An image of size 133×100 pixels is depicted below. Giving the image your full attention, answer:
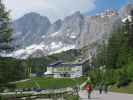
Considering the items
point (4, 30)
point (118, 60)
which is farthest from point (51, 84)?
point (4, 30)

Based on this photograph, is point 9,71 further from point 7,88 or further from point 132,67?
point 132,67

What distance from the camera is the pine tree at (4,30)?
26623 millimetres

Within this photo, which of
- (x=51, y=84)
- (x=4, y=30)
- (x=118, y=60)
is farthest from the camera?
(x=51, y=84)

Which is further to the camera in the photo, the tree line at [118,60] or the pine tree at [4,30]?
the tree line at [118,60]

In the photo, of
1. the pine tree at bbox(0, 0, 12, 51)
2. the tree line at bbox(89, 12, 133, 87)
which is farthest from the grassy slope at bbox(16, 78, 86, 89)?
the pine tree at bbox(0, 0, 12, 51)

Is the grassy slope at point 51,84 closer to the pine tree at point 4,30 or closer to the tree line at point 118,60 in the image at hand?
the tree line at point 118,60

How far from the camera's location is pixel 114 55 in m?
120

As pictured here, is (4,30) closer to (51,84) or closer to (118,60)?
(118,60)

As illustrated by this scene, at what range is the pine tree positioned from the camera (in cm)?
2662

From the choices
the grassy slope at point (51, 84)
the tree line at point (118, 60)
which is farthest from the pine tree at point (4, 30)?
the grassy slope at point (51, 84)

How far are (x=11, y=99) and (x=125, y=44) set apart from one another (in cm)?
6455

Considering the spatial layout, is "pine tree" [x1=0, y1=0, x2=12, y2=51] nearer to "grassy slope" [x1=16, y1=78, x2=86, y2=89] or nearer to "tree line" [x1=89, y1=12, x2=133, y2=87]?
"tree line" [x1=89, y1=12, x2=133, y2=87]

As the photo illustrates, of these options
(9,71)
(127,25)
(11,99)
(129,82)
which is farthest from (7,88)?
(127,25)

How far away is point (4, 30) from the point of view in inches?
1054
